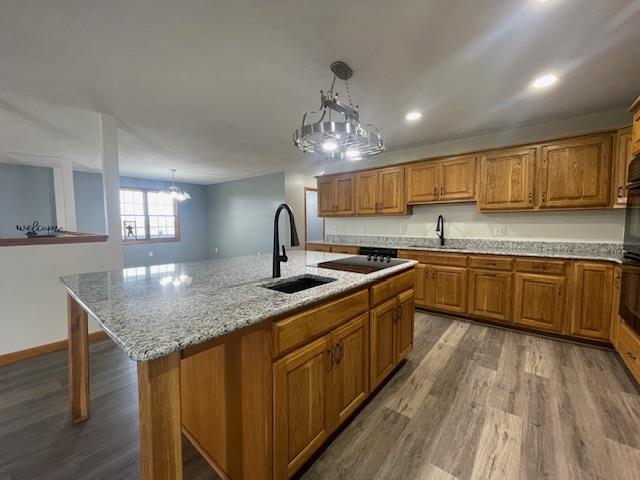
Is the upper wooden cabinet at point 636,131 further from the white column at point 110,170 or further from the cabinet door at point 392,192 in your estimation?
the white column at point 110,170

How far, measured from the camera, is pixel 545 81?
229 centimetres

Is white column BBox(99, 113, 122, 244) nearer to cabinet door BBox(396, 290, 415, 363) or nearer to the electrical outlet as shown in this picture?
A: cabinet door BBox(396, 290, 415, 363)

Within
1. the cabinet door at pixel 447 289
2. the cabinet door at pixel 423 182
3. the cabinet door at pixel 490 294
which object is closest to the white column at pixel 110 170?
the cabinet door at pixel 423 182

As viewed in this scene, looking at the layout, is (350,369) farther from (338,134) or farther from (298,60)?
(298,60)

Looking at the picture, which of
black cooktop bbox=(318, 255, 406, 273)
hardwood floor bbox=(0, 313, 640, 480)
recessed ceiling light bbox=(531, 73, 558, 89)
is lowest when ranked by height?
hardwood floor bbox=(0, 313, 640, 480)

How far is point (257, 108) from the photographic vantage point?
282 centimetres

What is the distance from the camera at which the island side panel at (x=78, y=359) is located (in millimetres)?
1699

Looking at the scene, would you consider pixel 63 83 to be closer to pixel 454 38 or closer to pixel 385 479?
pixel 454 38

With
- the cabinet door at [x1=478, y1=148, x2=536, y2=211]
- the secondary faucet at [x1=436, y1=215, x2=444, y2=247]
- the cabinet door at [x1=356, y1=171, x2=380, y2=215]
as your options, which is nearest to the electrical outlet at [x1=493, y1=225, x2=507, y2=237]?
the cabinet door at [x1=478, y1=148, x2=536, y2=211]

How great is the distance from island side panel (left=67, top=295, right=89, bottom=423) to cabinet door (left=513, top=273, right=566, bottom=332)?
3.89 m

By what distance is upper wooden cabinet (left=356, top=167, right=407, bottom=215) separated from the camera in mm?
4129

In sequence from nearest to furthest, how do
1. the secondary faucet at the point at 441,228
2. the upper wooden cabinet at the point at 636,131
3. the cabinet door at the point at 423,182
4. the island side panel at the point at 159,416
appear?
the island side panel at the point at 159,416, the upper wooden cabinet at the point at 636,131, the cabinet door at the point at 423,182, the secondary faucet at the point at 441,228

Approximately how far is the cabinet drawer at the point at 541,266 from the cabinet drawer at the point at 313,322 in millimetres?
2336

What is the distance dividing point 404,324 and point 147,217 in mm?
7380
